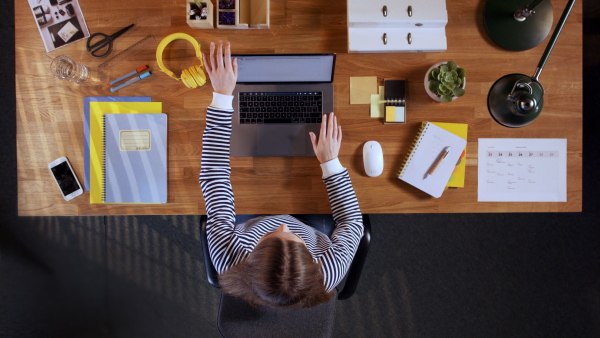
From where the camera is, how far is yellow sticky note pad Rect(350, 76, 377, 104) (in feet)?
3.92

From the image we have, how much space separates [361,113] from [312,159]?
23 centimetres

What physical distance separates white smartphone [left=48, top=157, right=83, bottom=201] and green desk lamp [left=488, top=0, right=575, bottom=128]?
1.44m

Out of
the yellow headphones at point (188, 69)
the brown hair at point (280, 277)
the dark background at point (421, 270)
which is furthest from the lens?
the dark background at point (421, 270)

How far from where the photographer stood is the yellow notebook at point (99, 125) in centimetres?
120

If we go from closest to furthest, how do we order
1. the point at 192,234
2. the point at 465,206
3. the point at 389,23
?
1. the point at 389,23
2. the point at 465,206
3. the point at 192,234

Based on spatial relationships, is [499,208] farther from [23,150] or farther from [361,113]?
[23,150]

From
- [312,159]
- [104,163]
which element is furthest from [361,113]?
[104,163]

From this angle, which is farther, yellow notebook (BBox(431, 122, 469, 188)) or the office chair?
yellow notebook (BBox(431, 122, 469, 188))

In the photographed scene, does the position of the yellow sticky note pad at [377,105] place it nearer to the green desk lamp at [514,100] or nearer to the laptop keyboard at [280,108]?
the laptop keyboard at [280,108]

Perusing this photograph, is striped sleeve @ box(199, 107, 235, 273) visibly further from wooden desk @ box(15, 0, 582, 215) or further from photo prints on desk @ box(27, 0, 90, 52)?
photo prints on desk @ box(27, 0, 90, 52)

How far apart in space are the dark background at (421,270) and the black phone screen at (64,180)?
68 cm

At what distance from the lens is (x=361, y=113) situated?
1204mm

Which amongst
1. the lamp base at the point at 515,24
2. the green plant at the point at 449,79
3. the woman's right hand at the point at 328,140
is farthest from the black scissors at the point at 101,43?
the lamp base at the point at 515,24

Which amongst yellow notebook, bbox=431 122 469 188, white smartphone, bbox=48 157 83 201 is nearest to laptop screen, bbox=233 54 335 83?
yellow notebook, bbox=431 122 469 188
